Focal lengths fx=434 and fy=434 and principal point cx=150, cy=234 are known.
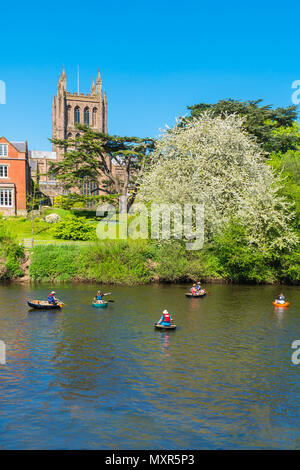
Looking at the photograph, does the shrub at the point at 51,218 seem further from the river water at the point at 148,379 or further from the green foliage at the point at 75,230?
the river water at the point at 148,379

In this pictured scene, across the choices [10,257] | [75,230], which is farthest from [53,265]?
[75,230]

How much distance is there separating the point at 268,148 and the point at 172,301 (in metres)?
44.2

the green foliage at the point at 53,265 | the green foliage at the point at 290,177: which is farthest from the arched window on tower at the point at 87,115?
the green foliage at the point at 53,265

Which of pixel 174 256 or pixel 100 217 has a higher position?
A: pixel 100 217

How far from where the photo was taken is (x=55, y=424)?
1620cm

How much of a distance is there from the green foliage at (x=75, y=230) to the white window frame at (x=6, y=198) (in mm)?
20828

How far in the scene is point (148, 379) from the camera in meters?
20.6

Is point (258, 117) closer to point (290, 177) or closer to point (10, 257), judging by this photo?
point (290, 177)

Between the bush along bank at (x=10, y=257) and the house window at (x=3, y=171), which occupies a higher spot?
the house window at (x=3, y=171)

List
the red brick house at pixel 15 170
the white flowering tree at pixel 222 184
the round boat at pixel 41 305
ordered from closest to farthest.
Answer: the round boat at pixel 41 305 < the white flowering tree at pixel 222 184 < the red brick house at pixel 15 170

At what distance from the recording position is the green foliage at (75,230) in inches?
2404

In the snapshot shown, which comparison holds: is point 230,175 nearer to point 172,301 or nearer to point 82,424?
point 172,301

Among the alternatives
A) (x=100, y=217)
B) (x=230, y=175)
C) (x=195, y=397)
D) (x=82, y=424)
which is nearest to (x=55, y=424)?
(x=82, y=424)
